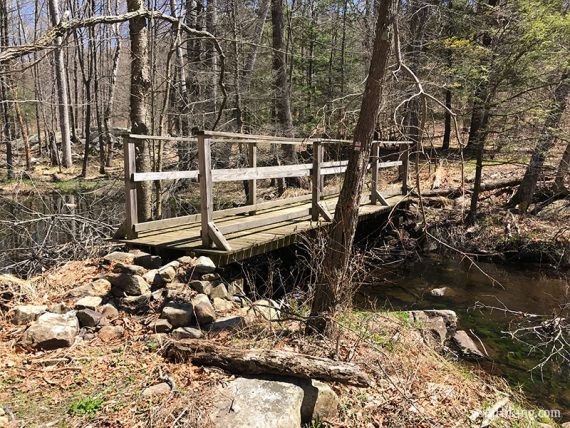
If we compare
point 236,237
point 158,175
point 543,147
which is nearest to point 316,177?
point 236,237

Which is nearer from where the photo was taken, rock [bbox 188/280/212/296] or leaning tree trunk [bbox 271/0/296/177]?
rock [bbox 188/280/212/296]

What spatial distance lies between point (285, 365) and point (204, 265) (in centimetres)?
216

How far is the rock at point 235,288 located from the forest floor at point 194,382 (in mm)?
986

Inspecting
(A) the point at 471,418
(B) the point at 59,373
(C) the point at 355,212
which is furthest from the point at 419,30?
(B) the point at 59,373

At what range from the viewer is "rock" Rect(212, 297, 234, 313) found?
16.9 ft

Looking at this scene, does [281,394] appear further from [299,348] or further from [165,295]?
[165,295]

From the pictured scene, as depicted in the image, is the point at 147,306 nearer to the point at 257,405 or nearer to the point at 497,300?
the point at 257,405

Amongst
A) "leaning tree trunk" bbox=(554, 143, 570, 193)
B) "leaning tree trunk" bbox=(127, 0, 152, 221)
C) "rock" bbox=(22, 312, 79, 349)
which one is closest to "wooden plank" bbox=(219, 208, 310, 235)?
"rock" bbox=(22, 312, 79, 349)

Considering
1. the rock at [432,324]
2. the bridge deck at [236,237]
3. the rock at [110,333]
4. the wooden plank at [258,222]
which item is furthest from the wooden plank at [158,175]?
the rock at [432,324]

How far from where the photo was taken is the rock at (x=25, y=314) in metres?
4.45

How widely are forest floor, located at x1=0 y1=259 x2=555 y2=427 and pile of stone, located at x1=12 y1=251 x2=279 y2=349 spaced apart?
0.36 ft

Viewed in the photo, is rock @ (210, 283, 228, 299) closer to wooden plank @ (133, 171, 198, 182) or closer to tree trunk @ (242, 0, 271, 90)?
wooden plank @ (133, 171, 198, 182)

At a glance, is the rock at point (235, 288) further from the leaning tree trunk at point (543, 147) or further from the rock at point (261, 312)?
the leaning tree trunk at point (543, 147)

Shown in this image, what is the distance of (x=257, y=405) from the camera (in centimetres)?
330
